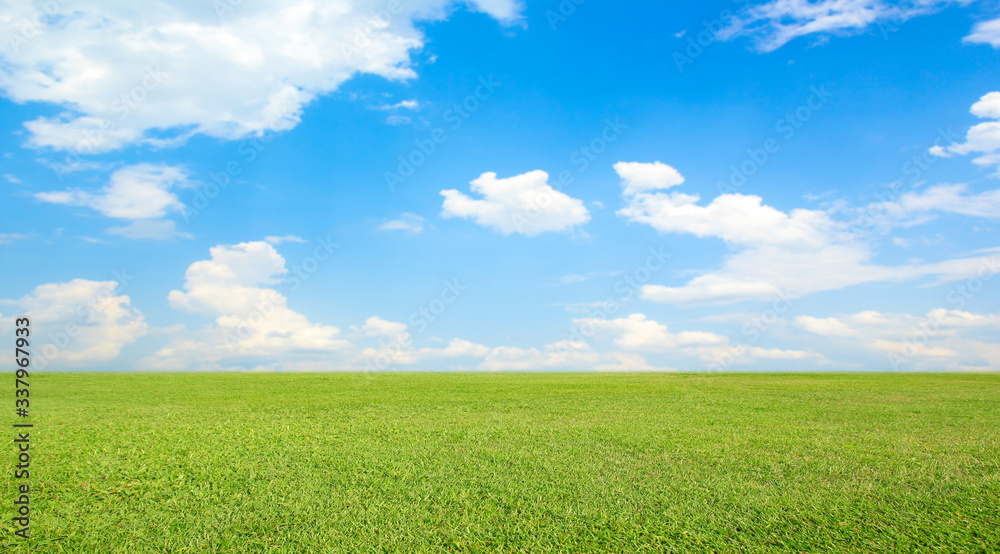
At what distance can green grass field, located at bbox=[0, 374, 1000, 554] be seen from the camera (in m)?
3.48

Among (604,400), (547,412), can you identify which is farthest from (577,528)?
(604,400)

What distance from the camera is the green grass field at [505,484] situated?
3.48 meters

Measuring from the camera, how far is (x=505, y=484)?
4.40 metres

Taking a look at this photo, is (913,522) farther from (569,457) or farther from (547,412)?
(547,412)

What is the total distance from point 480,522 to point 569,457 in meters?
1.91

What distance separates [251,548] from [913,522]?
4.47 meters

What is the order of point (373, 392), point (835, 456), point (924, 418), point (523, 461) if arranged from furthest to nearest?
point (373, 392) → point (924, 418) → point (835, 456) → point (523, 461)

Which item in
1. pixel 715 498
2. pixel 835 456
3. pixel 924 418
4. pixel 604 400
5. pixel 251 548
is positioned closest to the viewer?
pixel 251 548

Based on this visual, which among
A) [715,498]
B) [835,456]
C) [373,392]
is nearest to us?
[715,498]

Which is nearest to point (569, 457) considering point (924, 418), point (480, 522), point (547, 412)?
point (480, 522)

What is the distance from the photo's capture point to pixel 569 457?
5.37 meters

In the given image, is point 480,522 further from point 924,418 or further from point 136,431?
point 924,418

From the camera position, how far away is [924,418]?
854 cm

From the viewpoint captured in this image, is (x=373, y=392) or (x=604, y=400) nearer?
(x=604, y=400)
